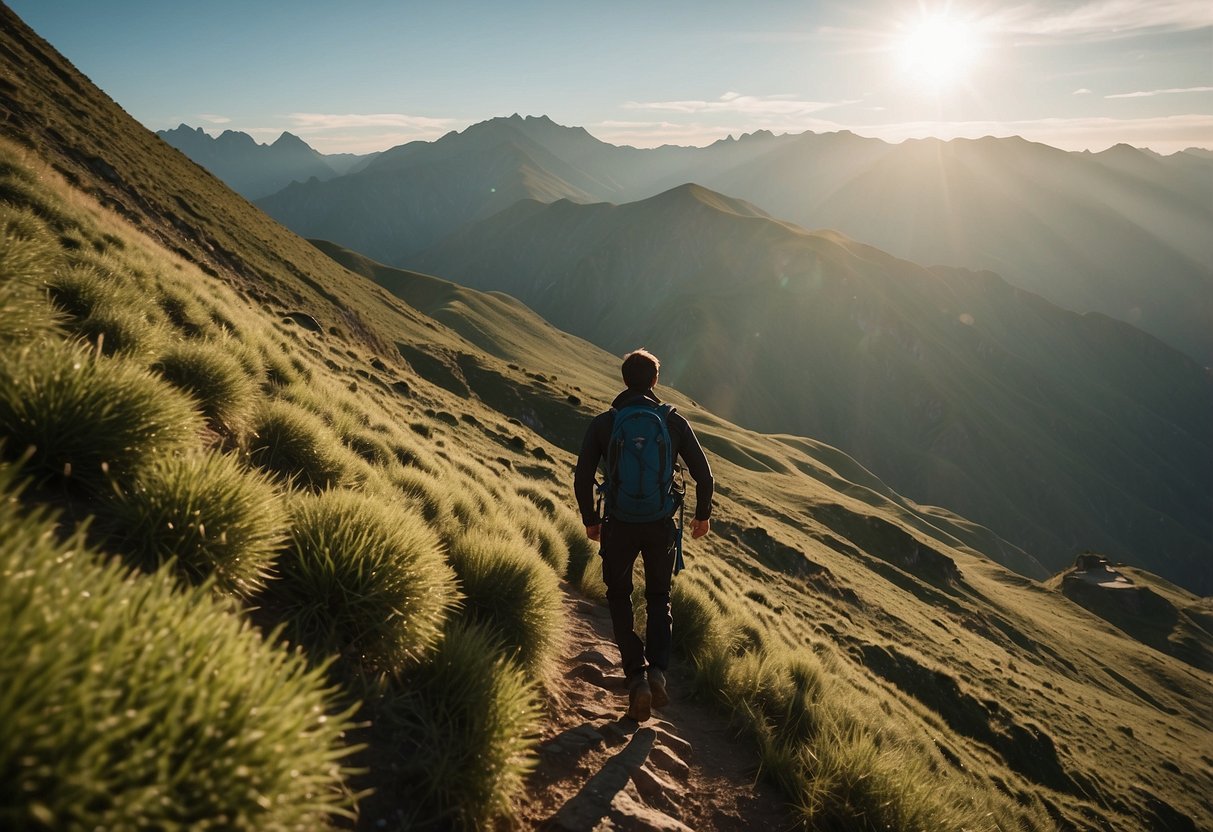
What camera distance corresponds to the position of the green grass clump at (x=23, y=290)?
14.3 ft

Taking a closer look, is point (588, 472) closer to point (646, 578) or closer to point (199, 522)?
point (646, 578)

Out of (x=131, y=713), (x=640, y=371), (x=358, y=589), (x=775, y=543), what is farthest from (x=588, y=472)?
(x=775, y=543)

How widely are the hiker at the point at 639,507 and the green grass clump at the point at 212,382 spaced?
149 inches

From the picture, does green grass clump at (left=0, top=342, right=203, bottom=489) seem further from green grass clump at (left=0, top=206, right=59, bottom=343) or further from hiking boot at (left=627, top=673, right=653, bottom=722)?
hiking boot at (left=627, top=673, right=653, bottom=722)

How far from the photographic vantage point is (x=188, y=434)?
14.7ft

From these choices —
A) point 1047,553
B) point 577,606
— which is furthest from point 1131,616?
point 577,606

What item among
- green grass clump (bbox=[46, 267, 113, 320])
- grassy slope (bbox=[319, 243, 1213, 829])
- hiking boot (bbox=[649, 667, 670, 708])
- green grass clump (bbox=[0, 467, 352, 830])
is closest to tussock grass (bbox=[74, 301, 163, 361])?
green grass clump (bbox=[46, 267, 113, 320])

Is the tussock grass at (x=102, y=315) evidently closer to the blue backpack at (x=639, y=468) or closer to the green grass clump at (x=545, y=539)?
the blue backpack at (x=639, y=468)

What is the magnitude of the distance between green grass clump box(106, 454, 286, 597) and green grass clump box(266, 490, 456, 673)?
0.24 metres

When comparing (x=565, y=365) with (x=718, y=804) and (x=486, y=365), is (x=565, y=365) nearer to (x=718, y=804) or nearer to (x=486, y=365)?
(x=486, y=365)

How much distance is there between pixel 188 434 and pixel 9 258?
9.42ft

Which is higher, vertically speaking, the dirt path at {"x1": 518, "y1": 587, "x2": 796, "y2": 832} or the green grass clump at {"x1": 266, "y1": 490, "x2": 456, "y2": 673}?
the green grass clump at {"x1": 266, "y1": 490, "x2": 456, "y2": 673}

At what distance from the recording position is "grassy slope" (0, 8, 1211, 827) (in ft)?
60.0

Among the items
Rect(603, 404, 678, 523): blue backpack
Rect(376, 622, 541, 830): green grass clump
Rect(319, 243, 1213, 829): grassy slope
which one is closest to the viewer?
Rect(376, 622, 541, 830): green grass clump
